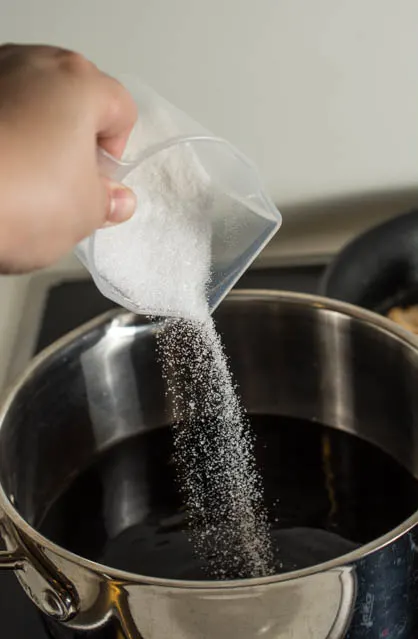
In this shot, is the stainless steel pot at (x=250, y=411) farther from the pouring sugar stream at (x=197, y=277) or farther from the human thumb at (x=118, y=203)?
the human thumb at (x=118, y=203)

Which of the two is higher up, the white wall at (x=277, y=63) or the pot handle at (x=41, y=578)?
the white wall at (x=277, y=63)

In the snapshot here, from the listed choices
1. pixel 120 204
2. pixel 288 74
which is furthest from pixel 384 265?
pixel 120 204

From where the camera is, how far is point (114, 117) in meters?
0.42

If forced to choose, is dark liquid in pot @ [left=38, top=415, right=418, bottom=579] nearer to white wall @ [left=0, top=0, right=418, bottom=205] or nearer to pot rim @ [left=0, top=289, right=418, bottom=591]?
pot rim @ [left=0, top=289, right=418, bottom=591]

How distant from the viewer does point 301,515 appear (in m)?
0.60

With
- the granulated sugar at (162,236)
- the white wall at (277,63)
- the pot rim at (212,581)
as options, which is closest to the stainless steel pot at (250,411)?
the pot rim at (212,581)

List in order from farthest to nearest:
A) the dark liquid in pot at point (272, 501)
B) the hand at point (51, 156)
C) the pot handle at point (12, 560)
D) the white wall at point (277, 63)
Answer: the white wall at point (277, 63)
the dark liquid in pot at point (272, 501)
the pot handle at point (12, 560)
the hand at point (51, 156)

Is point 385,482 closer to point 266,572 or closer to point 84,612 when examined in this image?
point 266,572

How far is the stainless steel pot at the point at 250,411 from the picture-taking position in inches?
16.8

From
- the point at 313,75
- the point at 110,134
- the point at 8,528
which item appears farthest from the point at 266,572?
the point at 313,75

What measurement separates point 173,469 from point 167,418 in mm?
43

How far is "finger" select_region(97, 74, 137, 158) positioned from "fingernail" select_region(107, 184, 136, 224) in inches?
1.0

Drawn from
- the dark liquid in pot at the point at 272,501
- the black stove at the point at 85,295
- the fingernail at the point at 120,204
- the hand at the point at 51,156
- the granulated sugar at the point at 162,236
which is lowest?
the dark liquid in pot at the point at 272,501

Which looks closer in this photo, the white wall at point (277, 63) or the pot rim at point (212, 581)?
the pot rim at point (212, 581)
